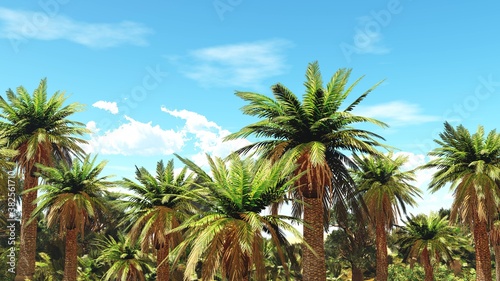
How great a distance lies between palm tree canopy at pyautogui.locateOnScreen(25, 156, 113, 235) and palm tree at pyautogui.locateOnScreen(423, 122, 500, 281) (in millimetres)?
21345

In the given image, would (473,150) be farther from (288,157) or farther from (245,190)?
(245,190)

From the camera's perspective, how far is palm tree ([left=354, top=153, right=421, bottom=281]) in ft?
114

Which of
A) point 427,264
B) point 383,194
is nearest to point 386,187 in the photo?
point 383,194

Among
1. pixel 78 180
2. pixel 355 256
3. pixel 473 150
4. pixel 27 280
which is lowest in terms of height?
pixel 27 280

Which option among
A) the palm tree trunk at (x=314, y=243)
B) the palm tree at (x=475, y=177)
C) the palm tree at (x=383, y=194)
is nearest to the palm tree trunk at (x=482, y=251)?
the palm tree at (x=475, y=177)

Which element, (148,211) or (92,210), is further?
(92,210)

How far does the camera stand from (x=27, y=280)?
30.4 m

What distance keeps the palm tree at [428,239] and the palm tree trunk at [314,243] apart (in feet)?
70.4

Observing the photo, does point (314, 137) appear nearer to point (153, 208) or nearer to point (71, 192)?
point (153, 208)

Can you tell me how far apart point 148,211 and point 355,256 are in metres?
28.4

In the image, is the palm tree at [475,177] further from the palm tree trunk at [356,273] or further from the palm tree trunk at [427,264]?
the palm tree trunk at [356,273]

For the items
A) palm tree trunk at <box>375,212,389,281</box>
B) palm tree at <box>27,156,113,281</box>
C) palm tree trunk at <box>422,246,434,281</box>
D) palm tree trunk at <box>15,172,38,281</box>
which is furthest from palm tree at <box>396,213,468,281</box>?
palm tree trunk at <box>15,172,38,281</box>

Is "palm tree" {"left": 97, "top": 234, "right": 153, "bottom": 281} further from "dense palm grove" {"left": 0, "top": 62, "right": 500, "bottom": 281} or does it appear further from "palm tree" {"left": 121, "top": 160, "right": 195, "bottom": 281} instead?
"palm tree" {"left": 121, "top": 160, "right": 195, "bottom": 281}

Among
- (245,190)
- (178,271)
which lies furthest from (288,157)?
(178,271)
